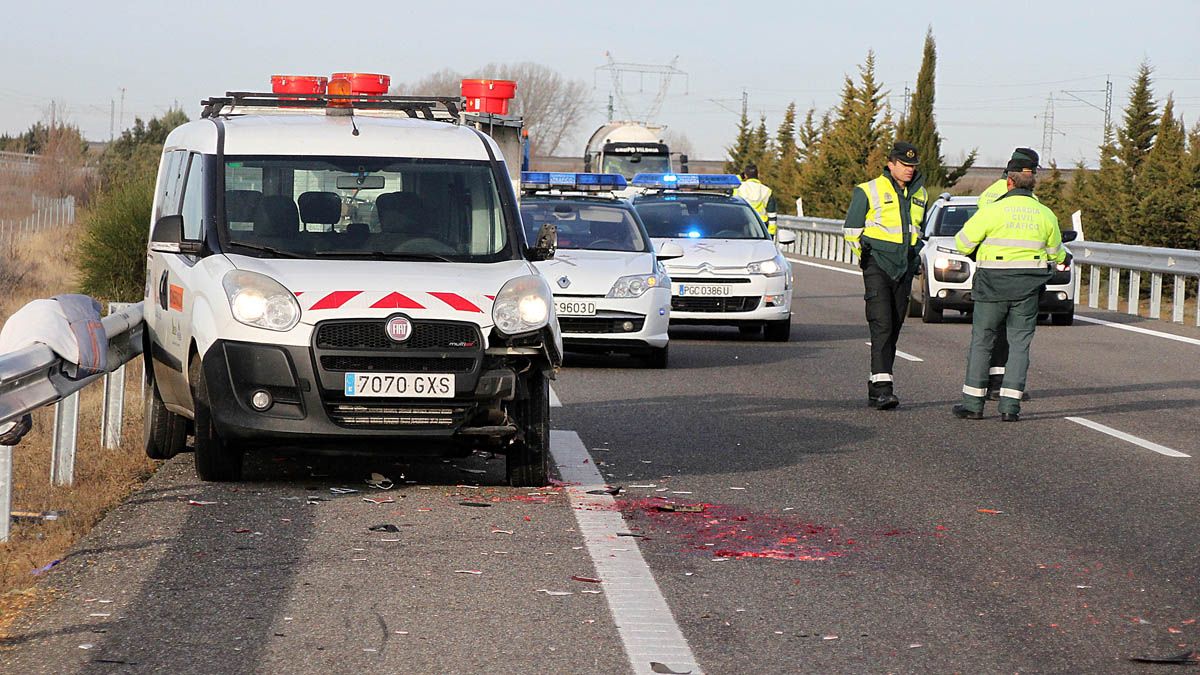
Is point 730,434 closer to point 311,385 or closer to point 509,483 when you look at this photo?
point 509,483

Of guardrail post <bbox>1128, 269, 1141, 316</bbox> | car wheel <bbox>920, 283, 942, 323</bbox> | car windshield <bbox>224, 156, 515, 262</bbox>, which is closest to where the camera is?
car windshield <bbox>224, 156, 515, 262</bbox>

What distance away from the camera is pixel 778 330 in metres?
18.0

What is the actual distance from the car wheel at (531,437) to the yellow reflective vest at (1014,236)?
4.67m

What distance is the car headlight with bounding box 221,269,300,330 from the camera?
25.7 ft

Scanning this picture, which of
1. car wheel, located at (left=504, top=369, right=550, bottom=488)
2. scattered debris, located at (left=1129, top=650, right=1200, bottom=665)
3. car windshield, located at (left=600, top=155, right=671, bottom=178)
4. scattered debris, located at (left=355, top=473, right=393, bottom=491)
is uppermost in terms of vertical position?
car windshield, located at (left=600, top=155, right=671, bottom=178)

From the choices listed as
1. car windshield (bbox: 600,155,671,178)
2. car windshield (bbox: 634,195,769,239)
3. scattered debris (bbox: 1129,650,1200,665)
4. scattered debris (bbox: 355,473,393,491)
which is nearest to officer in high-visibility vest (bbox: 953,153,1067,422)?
scattered debris (bbox: 355,473,393,491)

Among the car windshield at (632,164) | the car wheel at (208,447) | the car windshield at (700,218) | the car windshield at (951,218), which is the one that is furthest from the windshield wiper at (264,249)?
the car windshield at (632,164)

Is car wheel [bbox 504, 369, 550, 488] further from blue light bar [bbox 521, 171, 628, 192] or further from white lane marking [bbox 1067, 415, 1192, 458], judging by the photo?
blue light bar [bbox 521, 171, 628, 192]

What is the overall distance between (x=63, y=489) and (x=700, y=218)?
1184cm

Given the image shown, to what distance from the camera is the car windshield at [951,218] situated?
21297 millimetres

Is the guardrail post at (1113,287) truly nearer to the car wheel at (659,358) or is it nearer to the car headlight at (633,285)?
the car wheel at (659,358)

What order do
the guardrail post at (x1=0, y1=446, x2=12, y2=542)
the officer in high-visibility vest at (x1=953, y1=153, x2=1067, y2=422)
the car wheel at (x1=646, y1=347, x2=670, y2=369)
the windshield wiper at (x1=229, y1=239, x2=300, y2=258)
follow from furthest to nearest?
the car wheel at (x1=646, y1=347, x2=670, y2=369)
the officer in high-visibility vest at (x1=953, y1=153, x2=1067, y2=422)
the windshield wiper at (x1=229, y1=239, x2=300, y2=258)
the guardrail post at (x1=0, y1=446, x2=12, y2=542)

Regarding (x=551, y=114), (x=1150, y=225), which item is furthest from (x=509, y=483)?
(x=551, y=114)

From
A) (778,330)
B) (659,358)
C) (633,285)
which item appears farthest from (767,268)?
(633,285)
